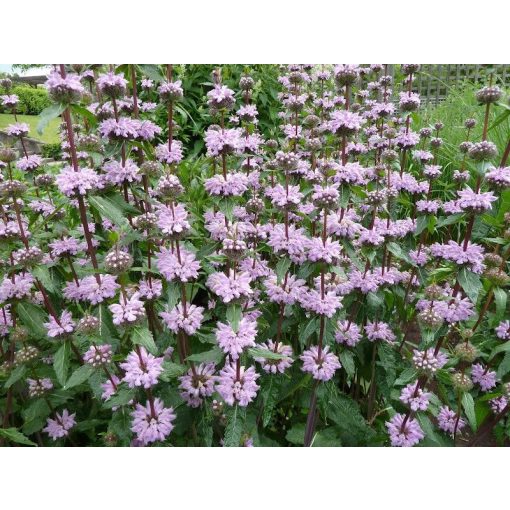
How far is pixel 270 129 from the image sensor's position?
7.96 m

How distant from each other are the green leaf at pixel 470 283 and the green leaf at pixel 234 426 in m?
1.29

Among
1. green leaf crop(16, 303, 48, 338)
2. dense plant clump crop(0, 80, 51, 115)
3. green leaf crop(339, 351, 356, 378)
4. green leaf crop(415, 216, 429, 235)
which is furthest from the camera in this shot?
dense plant clump crop(0, 80, 51, 115)

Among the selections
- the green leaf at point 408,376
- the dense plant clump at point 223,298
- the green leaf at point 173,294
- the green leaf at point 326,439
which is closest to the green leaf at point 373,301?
the dense plant clump at point 223,298

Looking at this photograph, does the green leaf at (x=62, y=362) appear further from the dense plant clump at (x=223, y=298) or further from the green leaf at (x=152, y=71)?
the green leaf at (x=152, y=71)

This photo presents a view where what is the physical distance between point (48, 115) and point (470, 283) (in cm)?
219

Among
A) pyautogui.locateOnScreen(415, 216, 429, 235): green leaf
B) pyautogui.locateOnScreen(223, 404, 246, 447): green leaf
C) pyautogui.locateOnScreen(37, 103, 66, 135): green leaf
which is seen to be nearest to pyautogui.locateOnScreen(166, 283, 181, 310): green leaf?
pyautogui.locateOnScreen(223, 404, 246, 447): green leaf

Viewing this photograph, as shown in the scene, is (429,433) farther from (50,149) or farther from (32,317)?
(50,149)

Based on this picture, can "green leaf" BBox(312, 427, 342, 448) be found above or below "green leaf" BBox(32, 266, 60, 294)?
below

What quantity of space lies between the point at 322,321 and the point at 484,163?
48.6 inches

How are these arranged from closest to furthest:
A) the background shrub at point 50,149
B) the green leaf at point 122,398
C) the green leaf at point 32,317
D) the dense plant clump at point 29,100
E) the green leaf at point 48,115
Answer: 1. the green leaf at point 48,115
2. the green leaf at point 122,398
3. the green leaf at point 32,317
4. the dense plant clump at point 29,100
5. the background shrub at point 50,149

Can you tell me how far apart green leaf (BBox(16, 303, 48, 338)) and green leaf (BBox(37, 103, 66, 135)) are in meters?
1.06

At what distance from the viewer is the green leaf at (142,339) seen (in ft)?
6.39

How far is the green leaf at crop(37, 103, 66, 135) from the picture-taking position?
1.87 meters

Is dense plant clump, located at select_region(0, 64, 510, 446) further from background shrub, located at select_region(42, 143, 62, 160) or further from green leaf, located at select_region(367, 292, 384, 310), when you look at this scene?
background shrub, located at select_region(42, 143, 62, 160)
